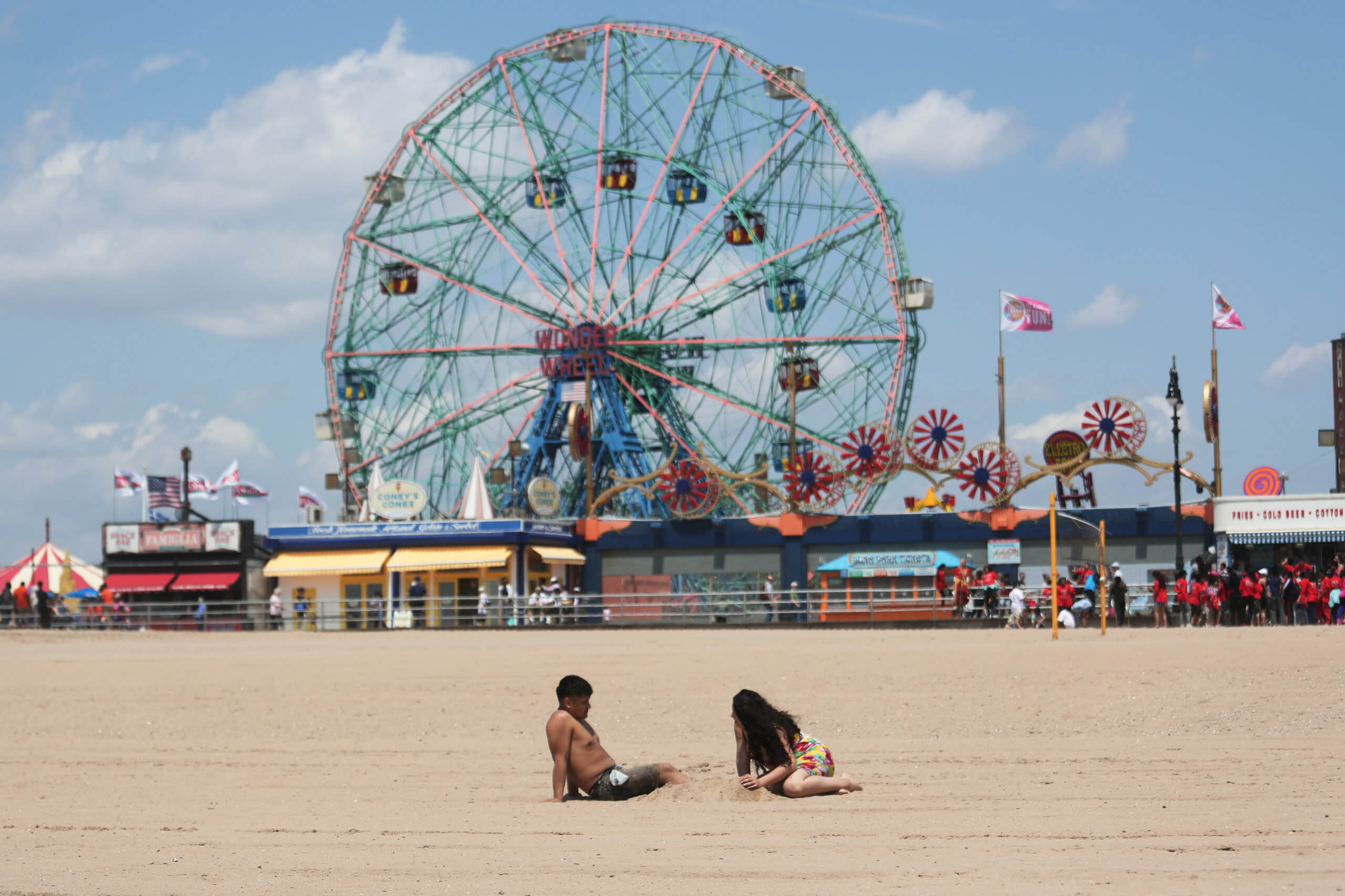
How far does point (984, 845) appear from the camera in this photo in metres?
7.87

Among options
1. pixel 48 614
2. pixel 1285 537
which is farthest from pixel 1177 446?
pixel 48 614

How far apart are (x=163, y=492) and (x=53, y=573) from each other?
5.04m

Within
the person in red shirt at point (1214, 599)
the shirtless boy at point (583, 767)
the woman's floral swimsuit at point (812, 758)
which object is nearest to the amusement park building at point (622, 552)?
the person in red shirt at point (1214, 599)

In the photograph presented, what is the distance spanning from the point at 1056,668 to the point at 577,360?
104 ft

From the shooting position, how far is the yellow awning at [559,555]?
41.9 metres

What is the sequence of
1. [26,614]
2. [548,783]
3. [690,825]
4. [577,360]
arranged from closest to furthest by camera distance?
[690,825]
[548,783]
[26,614]
[577,360]

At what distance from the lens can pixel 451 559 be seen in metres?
42.0

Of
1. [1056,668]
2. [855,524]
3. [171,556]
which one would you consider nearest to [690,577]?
[855,524]

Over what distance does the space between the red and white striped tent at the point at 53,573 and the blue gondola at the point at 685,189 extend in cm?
2089

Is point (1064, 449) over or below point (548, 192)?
below

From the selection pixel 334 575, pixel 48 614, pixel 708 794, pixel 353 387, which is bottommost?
pixel 48 614

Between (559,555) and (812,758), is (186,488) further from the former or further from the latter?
(812,758)

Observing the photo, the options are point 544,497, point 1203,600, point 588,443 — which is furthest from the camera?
point 588,443

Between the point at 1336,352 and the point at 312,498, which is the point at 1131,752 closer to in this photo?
the point at 312,498
